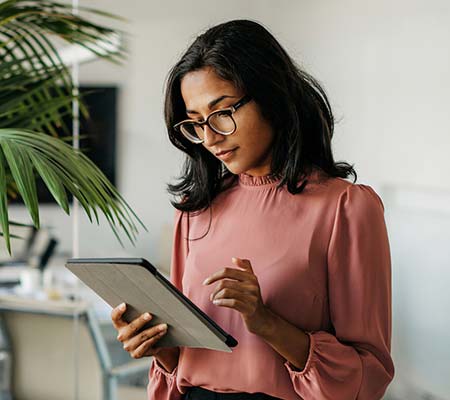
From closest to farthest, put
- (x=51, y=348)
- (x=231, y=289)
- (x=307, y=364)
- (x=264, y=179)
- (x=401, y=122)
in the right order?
(x=231, y=289) < (x=307, y=364) < (x=264, y=179) < (x=401, y=122) < (x=51, y=348)

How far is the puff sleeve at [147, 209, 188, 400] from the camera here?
5.50 feet

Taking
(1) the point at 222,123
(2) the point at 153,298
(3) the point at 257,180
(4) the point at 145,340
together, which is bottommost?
(4) the point at 145,340

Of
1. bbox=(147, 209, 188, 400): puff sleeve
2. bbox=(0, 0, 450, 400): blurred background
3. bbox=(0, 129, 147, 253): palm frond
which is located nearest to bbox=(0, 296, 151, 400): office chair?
bbox=(0, 0, 450, 400): blurred background

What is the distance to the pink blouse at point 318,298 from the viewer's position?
1500mm

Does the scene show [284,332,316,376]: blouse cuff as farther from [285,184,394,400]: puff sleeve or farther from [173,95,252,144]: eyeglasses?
[173,95,252,144]: eyeglasses

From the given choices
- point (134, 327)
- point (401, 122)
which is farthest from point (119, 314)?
point (401, 122)

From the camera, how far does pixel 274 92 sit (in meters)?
1.52

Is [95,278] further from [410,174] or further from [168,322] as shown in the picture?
[410,174]

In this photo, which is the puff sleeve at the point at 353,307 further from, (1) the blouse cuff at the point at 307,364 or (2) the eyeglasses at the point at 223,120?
(2) the eyeglasses at the point at 223,120

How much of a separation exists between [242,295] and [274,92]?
367 mm

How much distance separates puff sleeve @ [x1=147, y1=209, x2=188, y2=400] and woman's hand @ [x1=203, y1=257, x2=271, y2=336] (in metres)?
0.32

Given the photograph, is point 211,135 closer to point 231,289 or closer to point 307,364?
point 231,289

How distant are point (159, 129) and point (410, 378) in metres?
1.12

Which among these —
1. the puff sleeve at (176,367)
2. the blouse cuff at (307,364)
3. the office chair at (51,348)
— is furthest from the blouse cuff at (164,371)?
the office chair at (51,348)
